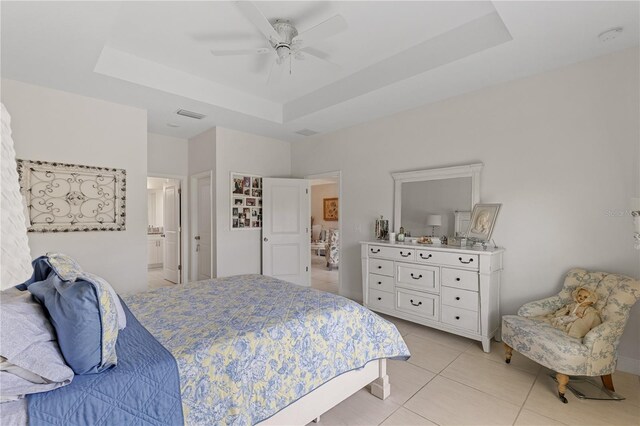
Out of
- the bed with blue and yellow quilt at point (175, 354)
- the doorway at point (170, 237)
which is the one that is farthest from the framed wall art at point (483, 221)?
the doorway at point (170, 237)

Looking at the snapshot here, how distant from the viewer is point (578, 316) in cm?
235

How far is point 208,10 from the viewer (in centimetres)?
239

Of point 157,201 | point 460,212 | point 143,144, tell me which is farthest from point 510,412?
point 157,201

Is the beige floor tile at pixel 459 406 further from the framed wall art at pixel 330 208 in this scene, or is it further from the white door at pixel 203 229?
the framed wall art at pixel 330 208

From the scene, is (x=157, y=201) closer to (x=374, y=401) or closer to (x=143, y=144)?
(x=143, y=144)

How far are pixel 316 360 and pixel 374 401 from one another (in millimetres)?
769

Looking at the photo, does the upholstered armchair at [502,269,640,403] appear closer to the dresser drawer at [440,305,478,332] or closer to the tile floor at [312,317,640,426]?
the tile floor at [312,317,640,426]

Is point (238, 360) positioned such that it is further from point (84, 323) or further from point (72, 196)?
point (72, 196)

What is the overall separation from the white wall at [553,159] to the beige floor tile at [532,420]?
121 centimetres

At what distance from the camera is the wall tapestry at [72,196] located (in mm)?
3035

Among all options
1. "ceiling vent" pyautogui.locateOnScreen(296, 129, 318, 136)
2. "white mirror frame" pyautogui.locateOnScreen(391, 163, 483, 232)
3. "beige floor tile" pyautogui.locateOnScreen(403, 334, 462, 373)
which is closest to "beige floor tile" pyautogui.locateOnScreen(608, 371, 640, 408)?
"beige floor tile" pyautogui.locateOnScreen(403, 334, 462, 373)

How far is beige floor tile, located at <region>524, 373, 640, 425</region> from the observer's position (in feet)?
6.35

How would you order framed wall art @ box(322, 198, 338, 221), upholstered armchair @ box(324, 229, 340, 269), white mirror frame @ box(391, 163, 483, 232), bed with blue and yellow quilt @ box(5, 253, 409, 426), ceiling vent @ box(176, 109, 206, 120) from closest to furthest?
bed with blue and yellow quilt @ box(5, 253, 409, 426) → white mirror frame @ box(391, 163, 483, 232) → ceiling vent @ box(176, 109, 206, 120) → upholstered armchair @ box(324, 229, 340, 269) → framed wall art @ box(322, 198, 338, 221)

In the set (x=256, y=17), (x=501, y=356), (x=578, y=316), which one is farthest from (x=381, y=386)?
(x=256, y=17)
